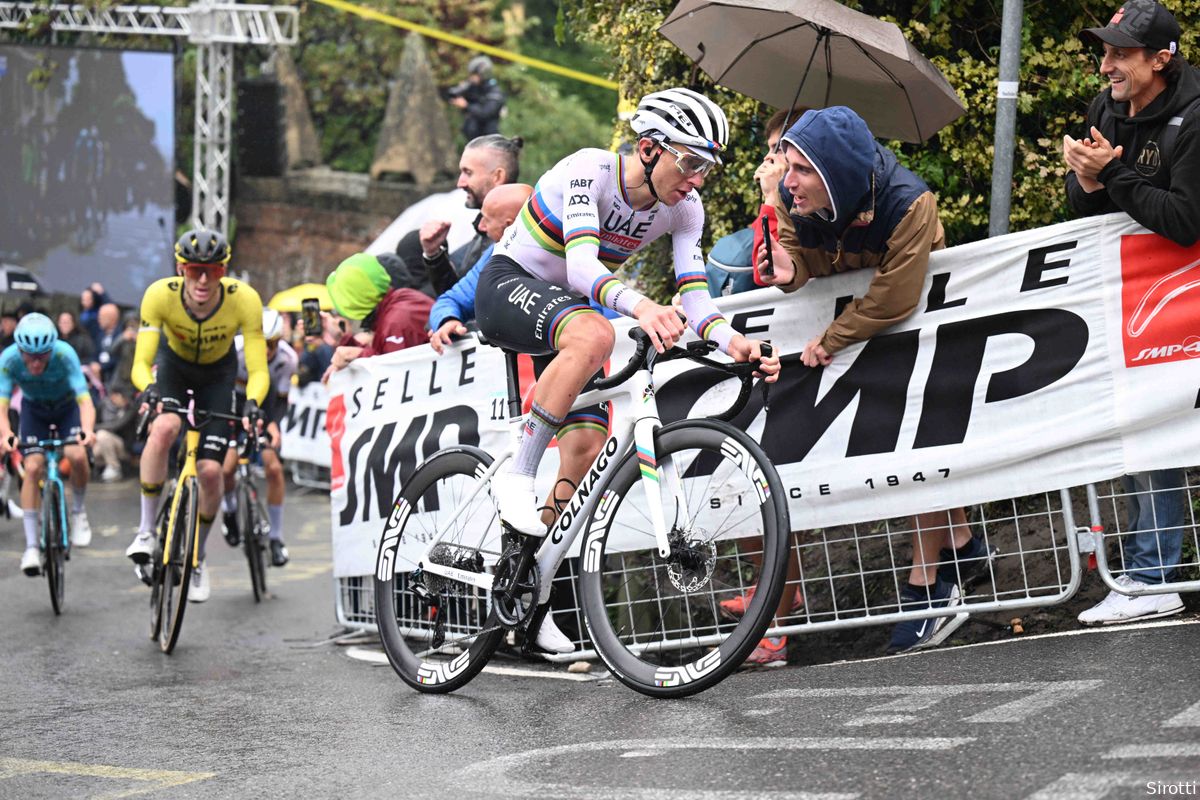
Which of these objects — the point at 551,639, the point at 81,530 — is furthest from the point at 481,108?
the point at 551,639

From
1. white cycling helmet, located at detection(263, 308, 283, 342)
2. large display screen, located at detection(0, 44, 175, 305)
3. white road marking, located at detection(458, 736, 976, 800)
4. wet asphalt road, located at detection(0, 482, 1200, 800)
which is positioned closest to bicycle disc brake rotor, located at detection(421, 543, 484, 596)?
wet asphalt road, located at detection(0, 482, 1200, 800)

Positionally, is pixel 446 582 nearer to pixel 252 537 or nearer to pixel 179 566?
pixel 179 566

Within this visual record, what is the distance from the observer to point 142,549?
9.10 m

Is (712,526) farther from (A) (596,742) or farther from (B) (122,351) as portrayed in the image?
Result: (B) (122,351)

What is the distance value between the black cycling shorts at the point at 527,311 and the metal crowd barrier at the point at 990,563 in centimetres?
75

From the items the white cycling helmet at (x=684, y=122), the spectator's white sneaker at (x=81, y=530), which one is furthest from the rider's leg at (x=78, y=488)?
the white cycling helmet at (x=684, y=122)

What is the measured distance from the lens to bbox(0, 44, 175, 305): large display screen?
1230 inches

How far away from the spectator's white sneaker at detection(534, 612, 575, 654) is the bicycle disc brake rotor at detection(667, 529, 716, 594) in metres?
1.26

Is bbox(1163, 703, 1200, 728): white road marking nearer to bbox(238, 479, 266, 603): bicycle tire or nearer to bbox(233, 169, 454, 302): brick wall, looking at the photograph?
bbox(238, 479, 266, 603): bicycle tire

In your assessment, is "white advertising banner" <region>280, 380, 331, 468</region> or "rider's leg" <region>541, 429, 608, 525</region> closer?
"rider's leg" <region>541, 429, 608, 525</region>

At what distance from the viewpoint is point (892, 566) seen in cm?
636

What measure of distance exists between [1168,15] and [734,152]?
2964 millimetres

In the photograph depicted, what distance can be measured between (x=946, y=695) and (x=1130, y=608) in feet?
4.30

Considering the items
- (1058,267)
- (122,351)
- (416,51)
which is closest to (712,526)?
(1058,267)
